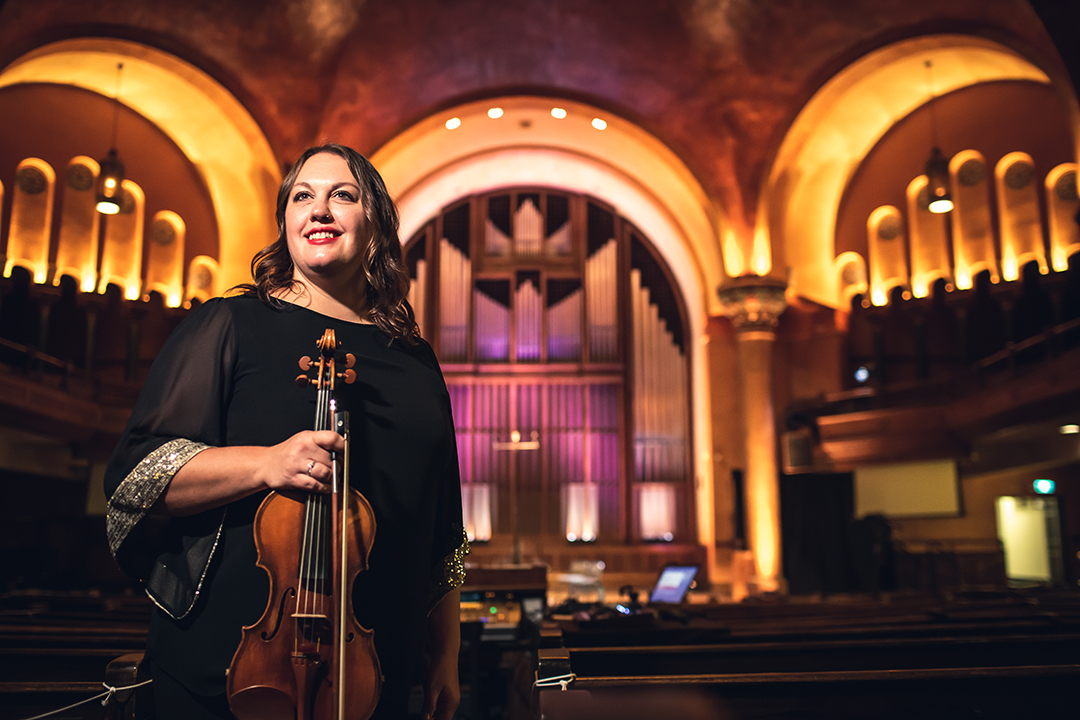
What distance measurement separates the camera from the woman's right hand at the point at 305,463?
117 cm

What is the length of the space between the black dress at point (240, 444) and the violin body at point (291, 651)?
7 cm

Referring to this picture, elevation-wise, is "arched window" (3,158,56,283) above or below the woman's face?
above

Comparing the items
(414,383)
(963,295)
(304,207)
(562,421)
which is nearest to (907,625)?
(414,383)

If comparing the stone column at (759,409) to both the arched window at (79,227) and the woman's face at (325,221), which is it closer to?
the arched window at (79,227)

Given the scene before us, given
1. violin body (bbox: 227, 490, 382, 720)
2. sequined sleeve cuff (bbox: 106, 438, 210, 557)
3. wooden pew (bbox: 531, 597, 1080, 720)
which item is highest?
sequined sleeve cuff (bbox: 106, 438, 210, 557)

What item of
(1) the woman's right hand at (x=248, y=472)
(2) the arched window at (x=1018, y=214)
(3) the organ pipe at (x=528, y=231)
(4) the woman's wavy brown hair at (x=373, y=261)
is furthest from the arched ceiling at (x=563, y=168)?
(1) the woman's right hand at (x=248, y=472)

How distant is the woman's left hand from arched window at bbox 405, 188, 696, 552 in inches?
495

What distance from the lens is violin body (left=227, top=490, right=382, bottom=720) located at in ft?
3.78

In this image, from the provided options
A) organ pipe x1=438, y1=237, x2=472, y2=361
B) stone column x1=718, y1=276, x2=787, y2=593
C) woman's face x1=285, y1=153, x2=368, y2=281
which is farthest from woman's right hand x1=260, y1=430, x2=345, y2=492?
organ pipe x1=438, y1=237, x2=472, y2=361

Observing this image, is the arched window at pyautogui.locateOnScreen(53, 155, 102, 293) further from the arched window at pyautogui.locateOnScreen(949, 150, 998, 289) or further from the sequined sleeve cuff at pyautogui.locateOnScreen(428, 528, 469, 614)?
the arched window at pyautogui.locateOnScreen(949, 150, 998, 289)

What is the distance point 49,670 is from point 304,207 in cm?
249

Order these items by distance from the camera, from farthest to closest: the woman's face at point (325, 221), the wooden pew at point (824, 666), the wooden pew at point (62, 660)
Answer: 1. the wooden pew at point (824, 666)
2. the wooden pew at point (62, 660)
3. the woman's face at point (325, 221)

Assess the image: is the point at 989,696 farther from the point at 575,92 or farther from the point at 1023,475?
the point at 1023,475

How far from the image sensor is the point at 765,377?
11953mm
